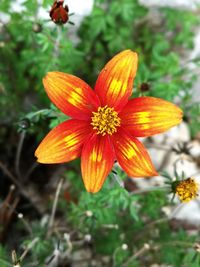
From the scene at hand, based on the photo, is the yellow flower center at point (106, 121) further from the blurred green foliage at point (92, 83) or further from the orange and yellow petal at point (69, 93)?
the blurred green foliage at point (92, 83)

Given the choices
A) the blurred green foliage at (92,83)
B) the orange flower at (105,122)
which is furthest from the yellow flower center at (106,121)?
the blurred green foliage at (92,83)

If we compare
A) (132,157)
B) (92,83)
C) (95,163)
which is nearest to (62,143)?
(95,163)

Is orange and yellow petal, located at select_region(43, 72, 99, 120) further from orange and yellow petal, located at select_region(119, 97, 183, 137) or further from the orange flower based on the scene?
orange and yellow petal, located at select_region(119, 97, 183, 137)

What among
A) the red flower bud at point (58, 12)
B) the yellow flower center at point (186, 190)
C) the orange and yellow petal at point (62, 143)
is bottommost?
the yellow flower center at point (186, 190)

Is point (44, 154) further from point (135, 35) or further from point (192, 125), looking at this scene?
point (135, 35)

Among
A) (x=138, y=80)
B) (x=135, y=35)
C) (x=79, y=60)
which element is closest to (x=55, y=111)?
(x=138, y=80)

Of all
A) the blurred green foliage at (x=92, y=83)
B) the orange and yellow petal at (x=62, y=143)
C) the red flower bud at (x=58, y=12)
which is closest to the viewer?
the orange and yellow petal at (x=62, y=143)

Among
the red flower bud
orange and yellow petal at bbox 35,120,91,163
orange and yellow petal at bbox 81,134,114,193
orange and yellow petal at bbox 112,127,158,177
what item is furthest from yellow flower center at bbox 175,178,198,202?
the red flower bud
